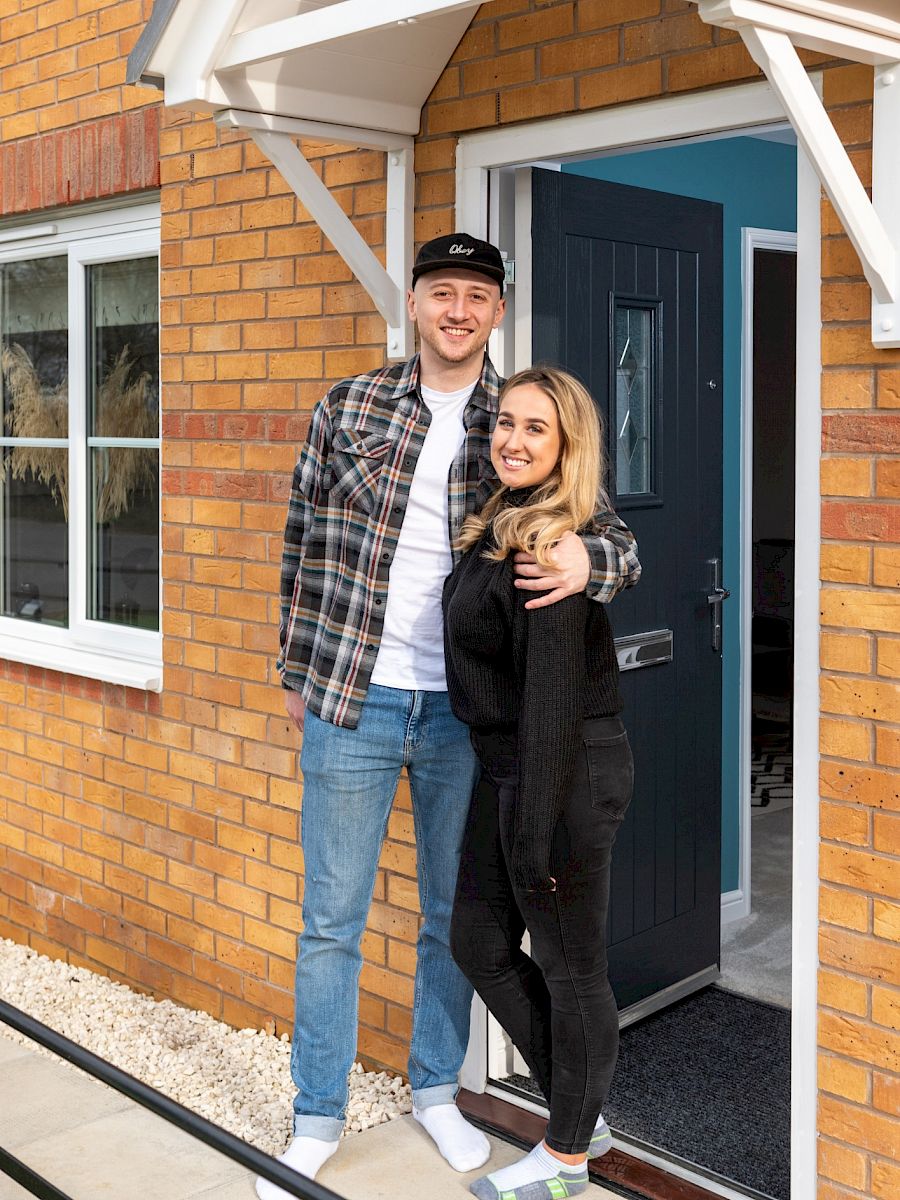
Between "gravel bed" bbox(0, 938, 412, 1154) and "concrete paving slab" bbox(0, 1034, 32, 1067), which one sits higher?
"gravel bed" bbox(0, 938, 412, 1154)

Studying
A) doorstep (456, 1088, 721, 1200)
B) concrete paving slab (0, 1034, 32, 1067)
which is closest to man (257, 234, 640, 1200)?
doorstep (456, 1088, 721, 1200)

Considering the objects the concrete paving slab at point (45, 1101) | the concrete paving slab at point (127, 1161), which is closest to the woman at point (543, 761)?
the concrete paving slab at point (127, 1161)

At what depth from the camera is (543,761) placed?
267 cm

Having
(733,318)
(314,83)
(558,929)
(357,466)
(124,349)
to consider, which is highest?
(314,83)

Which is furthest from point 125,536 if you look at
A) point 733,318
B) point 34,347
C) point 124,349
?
point 733,318

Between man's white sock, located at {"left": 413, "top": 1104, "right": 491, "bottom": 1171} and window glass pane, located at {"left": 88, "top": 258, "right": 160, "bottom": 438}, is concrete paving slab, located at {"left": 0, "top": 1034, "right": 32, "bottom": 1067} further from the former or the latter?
window glass pane, located at {"left": 88, "top": 258, "right": 160, "bottom": 438}

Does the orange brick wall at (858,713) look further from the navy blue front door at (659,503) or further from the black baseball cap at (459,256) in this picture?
the navy blue front door at (659,503)

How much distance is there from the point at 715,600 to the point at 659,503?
0.41 meters

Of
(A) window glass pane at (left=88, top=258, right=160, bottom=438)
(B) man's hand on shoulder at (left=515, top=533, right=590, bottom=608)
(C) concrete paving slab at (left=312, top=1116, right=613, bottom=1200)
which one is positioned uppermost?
(A) window glass pane at (left=88, top=258, right=160, bottom=438)

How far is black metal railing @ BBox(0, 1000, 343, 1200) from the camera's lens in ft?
5.44

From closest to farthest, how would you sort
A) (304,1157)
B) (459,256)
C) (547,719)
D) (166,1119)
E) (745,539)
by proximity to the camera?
(166,1119) → (547,719) → (459,256) → (304,1157) → (745,539)

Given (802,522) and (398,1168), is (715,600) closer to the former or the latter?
(802,522)

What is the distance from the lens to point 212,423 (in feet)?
13.6

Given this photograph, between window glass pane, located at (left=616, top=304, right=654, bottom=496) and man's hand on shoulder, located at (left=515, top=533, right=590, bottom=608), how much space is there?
116 cm
